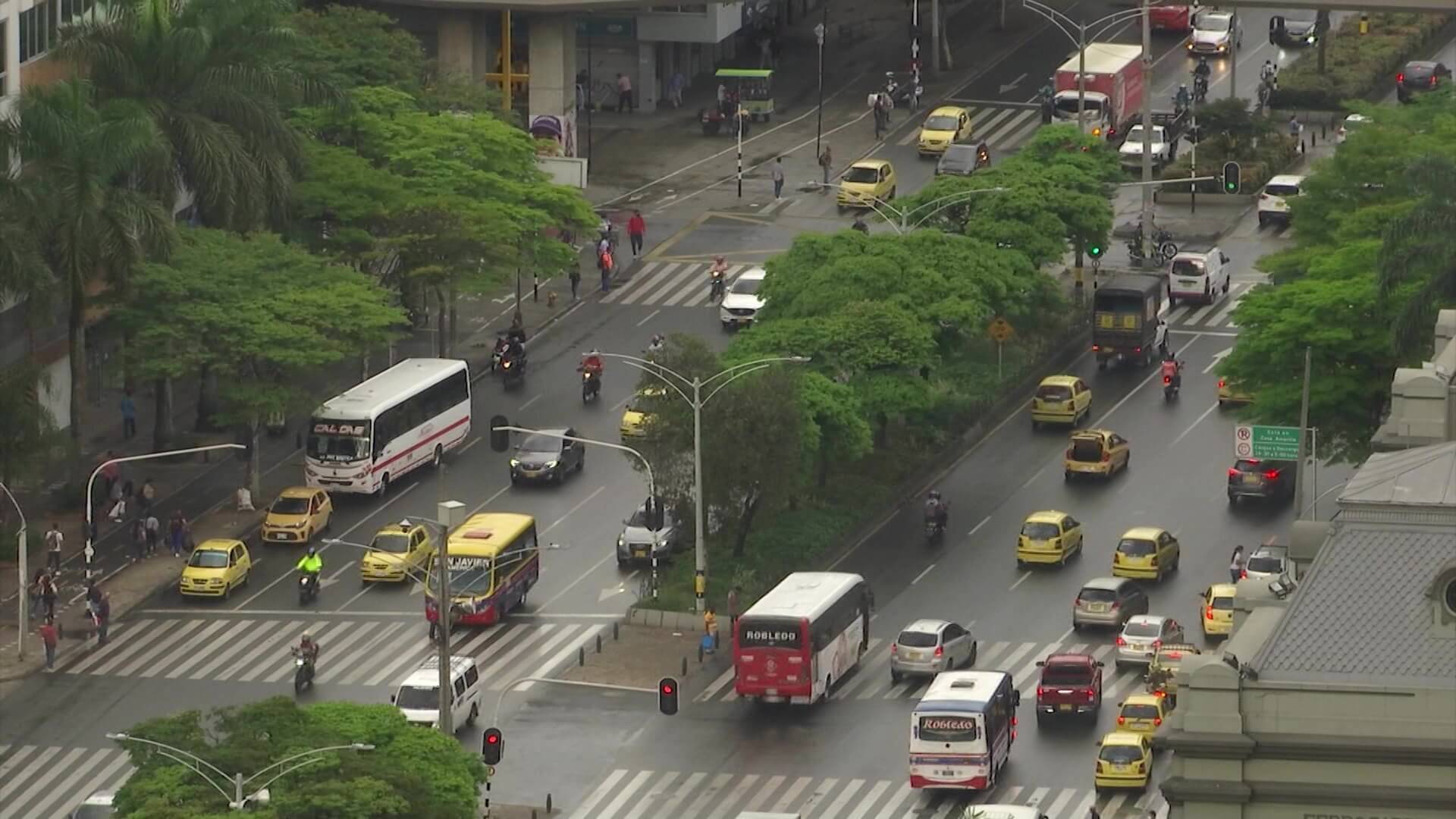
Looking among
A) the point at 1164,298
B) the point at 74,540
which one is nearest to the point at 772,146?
the point at 1164,298

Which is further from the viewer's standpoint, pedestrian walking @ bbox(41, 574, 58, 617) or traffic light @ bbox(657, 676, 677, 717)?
pedestrian walking @ bbox(41, 574, 58, 617)

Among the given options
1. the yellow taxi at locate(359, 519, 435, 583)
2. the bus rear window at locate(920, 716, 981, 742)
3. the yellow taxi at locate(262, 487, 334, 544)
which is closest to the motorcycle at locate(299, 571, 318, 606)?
the yellow taxi at locate(359, 519, 435, 583)

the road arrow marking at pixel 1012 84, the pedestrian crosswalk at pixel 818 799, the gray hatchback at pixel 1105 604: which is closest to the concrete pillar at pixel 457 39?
the road arrow marking at pixel 1012 84

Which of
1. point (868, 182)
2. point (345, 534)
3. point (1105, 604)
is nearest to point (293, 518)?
point (345, 534)

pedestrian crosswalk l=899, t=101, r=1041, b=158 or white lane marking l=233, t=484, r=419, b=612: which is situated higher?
pedestrian crosswalk l=899, t=101, r=1041, b=158

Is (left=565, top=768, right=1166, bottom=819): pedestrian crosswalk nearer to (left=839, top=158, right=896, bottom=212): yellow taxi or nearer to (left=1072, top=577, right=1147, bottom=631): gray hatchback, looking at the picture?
(left=1072, top=577, right=1147, bottom=631): gray hatchback

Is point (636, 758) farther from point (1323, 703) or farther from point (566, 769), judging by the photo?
point (1323, 703)
